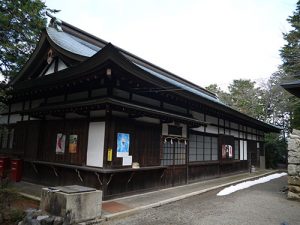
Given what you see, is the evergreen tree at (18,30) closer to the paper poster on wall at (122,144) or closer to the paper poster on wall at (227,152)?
the paper poster on wall at (122,144)

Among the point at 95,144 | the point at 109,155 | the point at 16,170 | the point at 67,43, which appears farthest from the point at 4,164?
the point at 109,155

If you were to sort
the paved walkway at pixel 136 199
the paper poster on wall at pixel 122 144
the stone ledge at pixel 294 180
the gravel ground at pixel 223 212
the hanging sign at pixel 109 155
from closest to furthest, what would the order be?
the gravel ground at pixel 223 212 → the paved walkway at pixel 136 199 → the hanging sign at pixel 109 155 → the paper poster on wall at pixel 122 144 → the stone ledge at pixel 294 180

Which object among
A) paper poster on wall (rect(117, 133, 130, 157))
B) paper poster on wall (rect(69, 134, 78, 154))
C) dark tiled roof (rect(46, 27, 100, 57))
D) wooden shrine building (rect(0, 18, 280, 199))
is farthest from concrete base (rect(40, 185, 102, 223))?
dark tiled roof (rect(46, 27, 100, 57))

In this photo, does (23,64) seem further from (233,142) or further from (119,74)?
(233,142)

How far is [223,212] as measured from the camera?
6848 mm

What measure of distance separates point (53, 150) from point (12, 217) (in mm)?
3814

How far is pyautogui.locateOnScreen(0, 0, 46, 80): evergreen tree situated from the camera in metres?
9.63

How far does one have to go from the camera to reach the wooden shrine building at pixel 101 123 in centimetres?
732

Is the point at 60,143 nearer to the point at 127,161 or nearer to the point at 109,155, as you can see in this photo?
the point at 109,155

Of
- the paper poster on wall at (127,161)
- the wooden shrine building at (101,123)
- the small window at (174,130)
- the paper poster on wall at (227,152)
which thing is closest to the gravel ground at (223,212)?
the wooden shrine building at (101,123)

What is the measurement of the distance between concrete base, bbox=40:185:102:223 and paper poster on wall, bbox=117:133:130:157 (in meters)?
1.96

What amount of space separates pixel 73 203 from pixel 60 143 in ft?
12.8

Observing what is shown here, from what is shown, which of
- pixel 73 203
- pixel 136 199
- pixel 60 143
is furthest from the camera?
pixel 60 143

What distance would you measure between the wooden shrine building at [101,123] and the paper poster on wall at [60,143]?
4 centimetres
